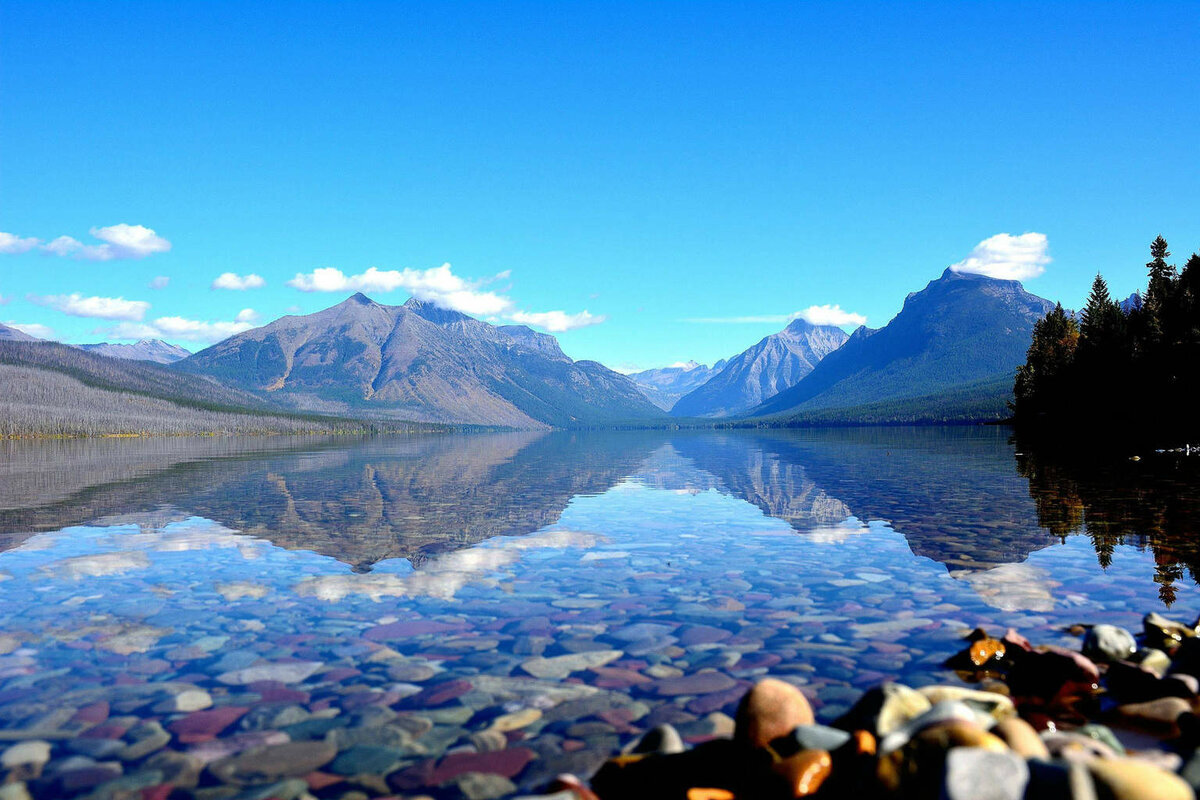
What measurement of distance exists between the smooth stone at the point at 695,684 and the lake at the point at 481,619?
5 cm

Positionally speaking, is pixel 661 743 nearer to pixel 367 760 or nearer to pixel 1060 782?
pixel 367 760

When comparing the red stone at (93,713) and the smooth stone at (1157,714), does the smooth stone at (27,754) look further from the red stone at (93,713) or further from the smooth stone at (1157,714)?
the smooth stone at (1157,714)

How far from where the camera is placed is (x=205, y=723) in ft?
31.2

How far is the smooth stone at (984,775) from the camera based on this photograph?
246 inches

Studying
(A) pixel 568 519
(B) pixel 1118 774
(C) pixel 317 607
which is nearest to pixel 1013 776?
(B) pixel 1118 774


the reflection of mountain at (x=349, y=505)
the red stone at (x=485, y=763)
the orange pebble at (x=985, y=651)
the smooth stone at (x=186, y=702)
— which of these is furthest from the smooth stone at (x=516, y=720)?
the reflection of mountain at (x=349, y=505)

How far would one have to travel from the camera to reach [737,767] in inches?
300

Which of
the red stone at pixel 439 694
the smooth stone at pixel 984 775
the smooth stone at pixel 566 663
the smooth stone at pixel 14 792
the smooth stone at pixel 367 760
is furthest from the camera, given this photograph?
the smooth stone at pixel 566 663

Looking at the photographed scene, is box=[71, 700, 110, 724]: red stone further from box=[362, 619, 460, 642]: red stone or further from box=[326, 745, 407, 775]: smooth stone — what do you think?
box=[362, 619, 460, 642]: red stone

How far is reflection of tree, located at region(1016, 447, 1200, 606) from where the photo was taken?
1991cm

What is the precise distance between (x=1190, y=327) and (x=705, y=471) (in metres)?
54.8

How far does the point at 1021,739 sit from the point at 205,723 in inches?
365

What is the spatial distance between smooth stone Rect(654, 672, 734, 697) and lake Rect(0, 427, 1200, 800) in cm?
5

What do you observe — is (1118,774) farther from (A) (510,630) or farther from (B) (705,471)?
(B) (705,471)
